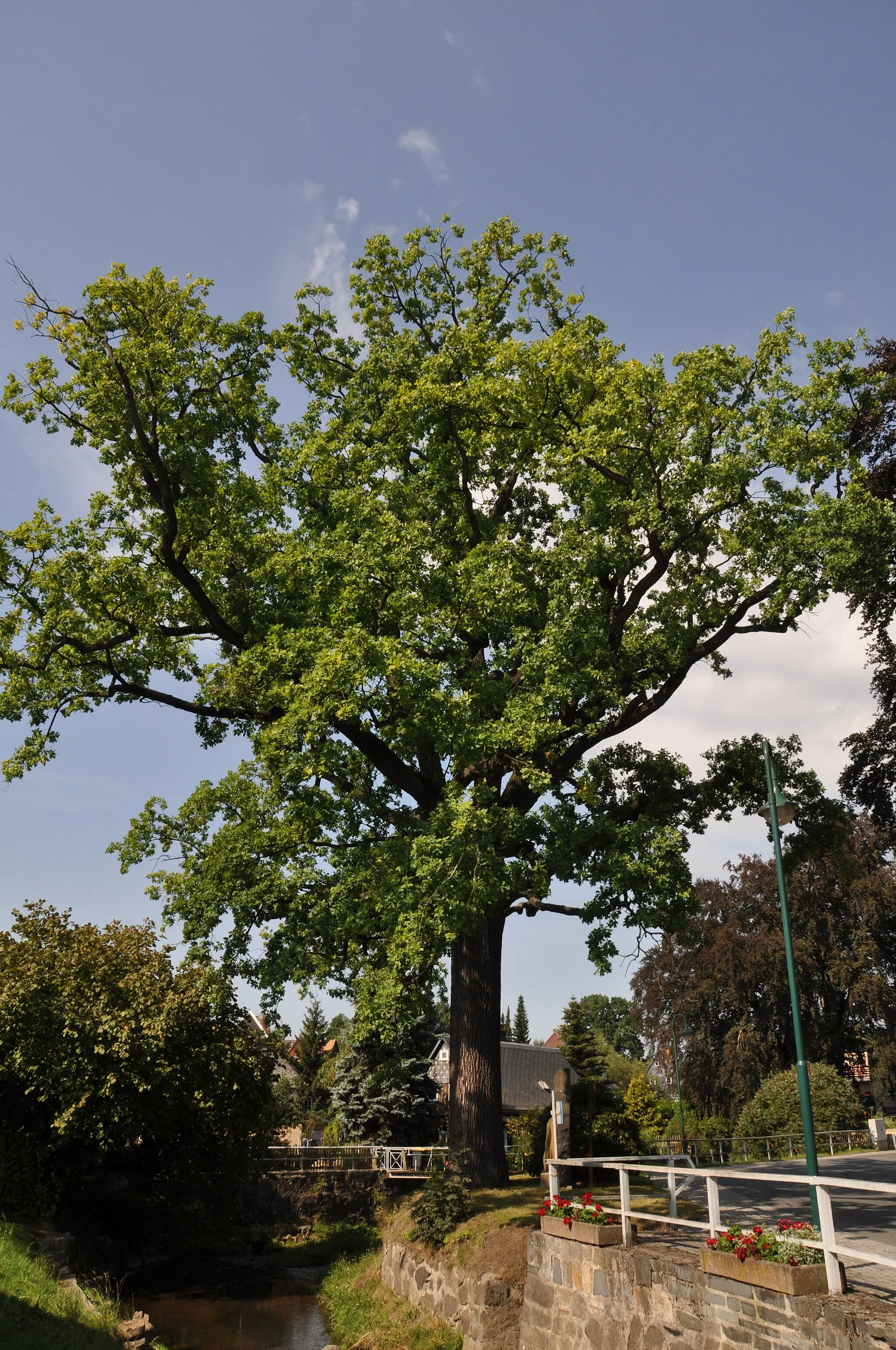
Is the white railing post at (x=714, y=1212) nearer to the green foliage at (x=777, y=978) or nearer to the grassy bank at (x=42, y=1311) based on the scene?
the grassy bank at (x=42, y=1311)

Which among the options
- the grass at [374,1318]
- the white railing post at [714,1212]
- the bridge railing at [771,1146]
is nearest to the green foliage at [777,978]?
the bridge railing at [771,1146]

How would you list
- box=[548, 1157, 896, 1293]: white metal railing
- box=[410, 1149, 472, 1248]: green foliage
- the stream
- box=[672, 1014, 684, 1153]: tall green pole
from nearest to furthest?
box=[548, 1157, 896, 1293]: white metal railing < box=[410, 1149, 472, 1248]: green foliage < the stream < box=[672, 1014, 684, 1153]: tall green pole

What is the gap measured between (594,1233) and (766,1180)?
106 inches

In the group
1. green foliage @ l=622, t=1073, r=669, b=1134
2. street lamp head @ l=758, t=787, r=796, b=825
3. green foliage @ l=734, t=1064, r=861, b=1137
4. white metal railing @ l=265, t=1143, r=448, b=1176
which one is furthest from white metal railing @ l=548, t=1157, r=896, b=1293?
green foliage @ l=622, t=1073, r=669, b=1134

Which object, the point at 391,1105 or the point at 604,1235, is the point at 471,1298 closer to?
the point at 604,1235

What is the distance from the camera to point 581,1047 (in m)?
37.6

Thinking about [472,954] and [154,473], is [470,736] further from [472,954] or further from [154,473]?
[154,473]

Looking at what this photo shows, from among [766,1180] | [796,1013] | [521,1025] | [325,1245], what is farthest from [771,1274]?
[521,1025]

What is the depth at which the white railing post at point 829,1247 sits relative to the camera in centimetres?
834

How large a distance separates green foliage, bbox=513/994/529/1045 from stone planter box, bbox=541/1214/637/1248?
277ft

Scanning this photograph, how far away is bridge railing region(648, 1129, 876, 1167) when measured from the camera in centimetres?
3061

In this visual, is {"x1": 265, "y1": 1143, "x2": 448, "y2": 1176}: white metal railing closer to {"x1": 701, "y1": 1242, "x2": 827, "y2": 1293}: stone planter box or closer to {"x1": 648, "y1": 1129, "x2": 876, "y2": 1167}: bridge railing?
{"x1": 648, "y1": 1129, "x2": 876, "y2": 1167}: bridge railing

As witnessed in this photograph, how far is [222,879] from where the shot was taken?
658 inches

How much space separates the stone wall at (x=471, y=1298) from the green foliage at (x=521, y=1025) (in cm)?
8126
